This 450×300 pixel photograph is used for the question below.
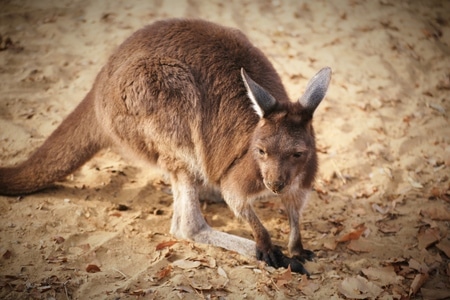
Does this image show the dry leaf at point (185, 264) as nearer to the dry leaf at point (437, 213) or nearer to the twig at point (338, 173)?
the twig at point (338, 173)

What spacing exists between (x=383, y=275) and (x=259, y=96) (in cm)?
188

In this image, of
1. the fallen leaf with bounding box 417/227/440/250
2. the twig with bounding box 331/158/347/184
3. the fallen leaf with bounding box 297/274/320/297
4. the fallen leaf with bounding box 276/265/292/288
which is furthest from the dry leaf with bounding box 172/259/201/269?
the twig with bounding box 331/158/347/184

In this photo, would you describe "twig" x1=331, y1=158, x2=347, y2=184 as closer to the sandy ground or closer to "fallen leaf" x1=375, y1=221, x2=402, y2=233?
the sandy ground

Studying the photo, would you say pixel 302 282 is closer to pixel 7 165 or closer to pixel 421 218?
pixel 421 218

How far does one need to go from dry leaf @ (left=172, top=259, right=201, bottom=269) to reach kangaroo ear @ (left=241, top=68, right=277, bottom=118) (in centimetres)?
140

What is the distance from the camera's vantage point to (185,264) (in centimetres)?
402

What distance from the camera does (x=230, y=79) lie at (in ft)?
14.7

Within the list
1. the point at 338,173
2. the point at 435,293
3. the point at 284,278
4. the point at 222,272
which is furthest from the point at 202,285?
the point at 338,173

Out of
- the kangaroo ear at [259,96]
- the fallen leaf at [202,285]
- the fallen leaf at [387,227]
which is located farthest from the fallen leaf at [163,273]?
the fallen leaf at [387,227]

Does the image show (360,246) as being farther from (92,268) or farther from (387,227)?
(92,268)

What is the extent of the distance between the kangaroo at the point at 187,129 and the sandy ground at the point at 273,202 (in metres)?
0.24

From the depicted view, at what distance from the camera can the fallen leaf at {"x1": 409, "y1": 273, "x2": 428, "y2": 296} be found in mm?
3907

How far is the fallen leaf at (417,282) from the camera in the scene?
12.8ft

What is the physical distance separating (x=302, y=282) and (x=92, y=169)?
Answer: 2.77 m
